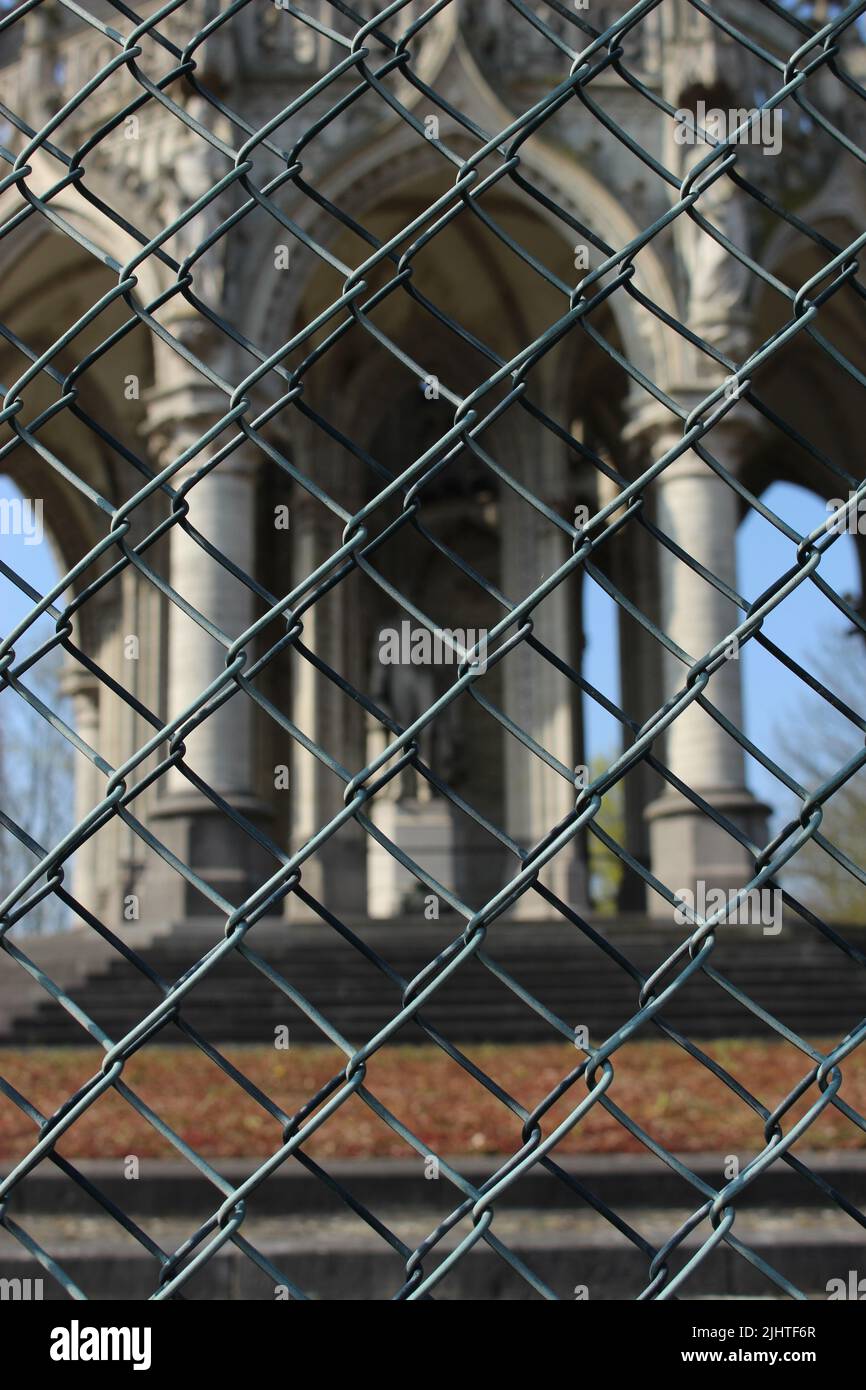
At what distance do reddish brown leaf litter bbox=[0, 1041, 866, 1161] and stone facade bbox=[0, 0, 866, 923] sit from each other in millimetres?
3934

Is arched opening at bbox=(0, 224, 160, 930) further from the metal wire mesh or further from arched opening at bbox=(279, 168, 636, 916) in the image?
the metal wire mesh

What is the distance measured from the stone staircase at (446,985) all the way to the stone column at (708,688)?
1321 mm

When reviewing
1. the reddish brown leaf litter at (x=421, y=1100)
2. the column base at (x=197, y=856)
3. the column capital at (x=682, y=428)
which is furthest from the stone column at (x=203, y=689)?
the column capital at (x=682, y=428)

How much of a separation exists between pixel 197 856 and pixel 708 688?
5777 mm

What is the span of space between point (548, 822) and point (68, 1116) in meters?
18.8

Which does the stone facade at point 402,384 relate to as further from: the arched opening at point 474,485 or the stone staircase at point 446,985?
the stone staircase at point 446,985

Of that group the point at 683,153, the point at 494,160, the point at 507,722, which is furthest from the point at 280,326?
the point at 507,722

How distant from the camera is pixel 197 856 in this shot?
1541cm

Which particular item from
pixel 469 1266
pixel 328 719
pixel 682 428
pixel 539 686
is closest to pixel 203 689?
pixel 328 719

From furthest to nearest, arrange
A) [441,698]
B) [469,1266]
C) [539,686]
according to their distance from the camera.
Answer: [539,686]
[469,1266]
[441,698]

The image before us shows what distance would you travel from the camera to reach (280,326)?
17391 millimetres

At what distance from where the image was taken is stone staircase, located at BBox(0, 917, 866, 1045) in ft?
38.7

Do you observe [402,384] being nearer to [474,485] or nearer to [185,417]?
[474,485]

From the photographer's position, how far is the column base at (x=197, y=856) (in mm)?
15305
